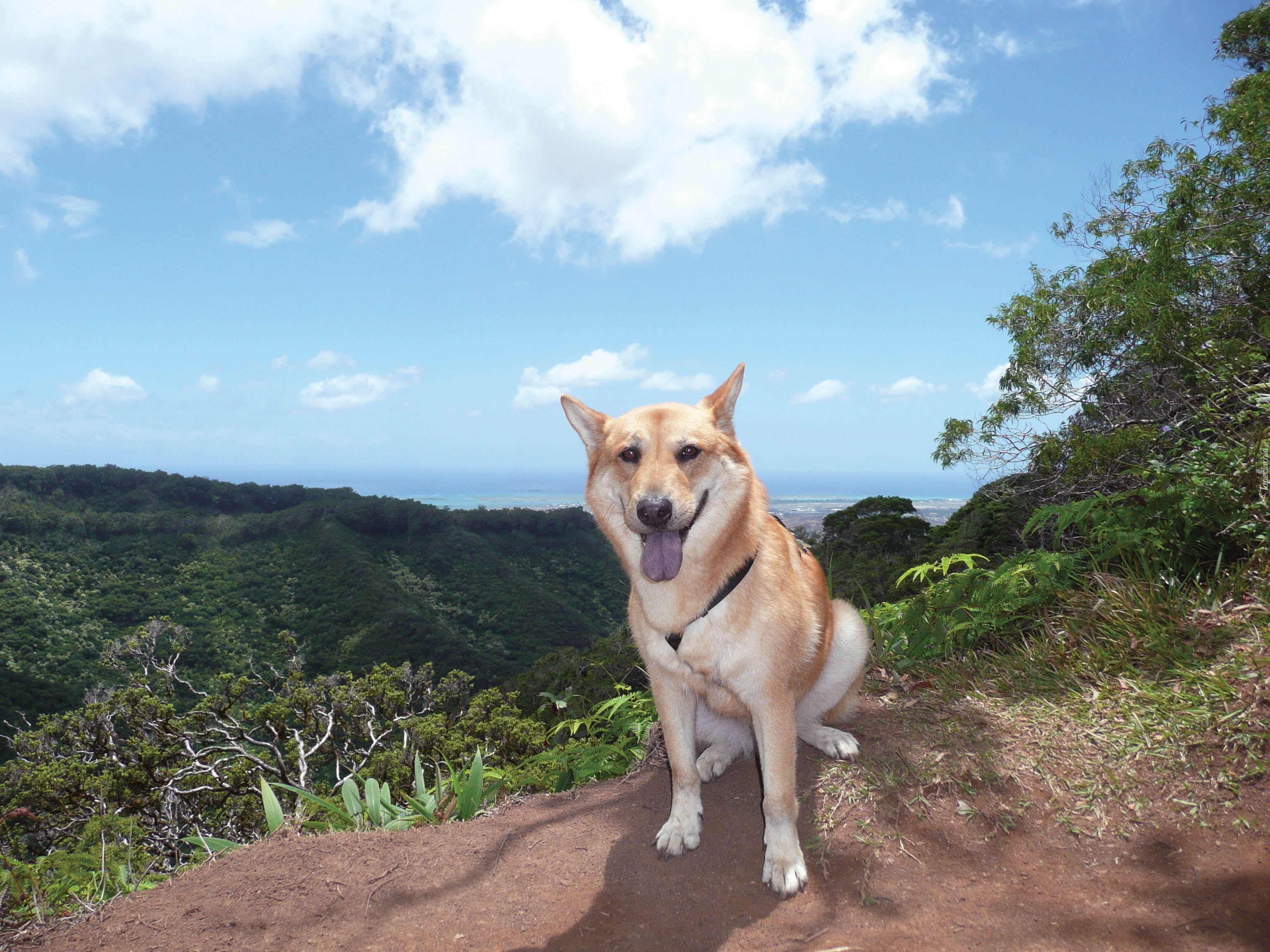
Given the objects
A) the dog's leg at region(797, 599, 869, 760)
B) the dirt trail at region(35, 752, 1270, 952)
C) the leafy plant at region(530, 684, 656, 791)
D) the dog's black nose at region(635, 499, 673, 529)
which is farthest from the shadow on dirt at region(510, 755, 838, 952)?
the dog's black nose at region(635, 499, 673, 529)

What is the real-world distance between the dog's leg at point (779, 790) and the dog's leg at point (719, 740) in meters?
0.58

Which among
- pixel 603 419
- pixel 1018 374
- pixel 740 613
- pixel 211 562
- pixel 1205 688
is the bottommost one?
pixel 211 562

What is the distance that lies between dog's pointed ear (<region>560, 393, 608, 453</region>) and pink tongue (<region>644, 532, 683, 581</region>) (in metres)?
0.74

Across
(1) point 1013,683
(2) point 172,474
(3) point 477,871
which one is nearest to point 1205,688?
(1) point 1013,683

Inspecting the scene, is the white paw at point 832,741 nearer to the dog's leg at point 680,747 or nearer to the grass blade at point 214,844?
the dog's leg at point 680,747

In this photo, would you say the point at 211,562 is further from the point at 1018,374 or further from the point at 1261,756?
the point at 1261,756

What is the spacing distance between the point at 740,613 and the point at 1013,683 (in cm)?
237

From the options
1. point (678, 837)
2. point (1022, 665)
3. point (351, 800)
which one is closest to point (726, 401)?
point (678, 837)

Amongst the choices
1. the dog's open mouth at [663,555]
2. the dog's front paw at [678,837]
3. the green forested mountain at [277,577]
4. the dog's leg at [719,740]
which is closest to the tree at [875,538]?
the dog's leg at [719,740]

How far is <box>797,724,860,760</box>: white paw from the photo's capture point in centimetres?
409

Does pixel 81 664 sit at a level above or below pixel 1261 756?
below

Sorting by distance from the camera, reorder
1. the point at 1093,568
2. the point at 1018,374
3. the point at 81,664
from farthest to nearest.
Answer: the point at 81,664 → the point at 1018,374 → the point at 1093,568

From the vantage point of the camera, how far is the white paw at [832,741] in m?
4.09

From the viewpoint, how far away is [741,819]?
3744 millimetres
